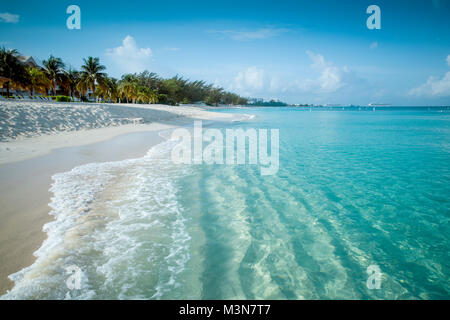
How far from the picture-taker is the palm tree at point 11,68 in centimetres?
3170

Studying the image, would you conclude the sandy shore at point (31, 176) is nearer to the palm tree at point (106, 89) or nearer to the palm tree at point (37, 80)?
the palm tree at point (37, 80)

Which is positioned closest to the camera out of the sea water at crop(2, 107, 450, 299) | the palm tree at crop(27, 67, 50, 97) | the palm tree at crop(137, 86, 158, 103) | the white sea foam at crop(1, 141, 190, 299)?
the white sea foam at crop(1, 141, 190, 299)

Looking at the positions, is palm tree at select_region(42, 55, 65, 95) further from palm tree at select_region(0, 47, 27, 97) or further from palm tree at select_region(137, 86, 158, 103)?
palm tree at select_region(137, 86, 158, 103)

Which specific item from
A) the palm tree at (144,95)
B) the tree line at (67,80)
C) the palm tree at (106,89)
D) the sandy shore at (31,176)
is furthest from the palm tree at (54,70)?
the sandy shore at (31,176)

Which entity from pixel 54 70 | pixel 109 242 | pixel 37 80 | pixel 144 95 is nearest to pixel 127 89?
pixel 144 95

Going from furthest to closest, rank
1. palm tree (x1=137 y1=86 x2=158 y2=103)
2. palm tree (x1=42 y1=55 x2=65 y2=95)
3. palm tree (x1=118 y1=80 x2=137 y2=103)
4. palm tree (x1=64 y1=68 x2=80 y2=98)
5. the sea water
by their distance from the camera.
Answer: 1. palm tree (x1=137 y1=86 x2=158 y2=103)
2. palm tree (x1=118 y1=80 x2=137 y2=103)
3. palm tree (x1=64 y1=68 x2=80 y2=98)
4. palm tree (x1=42 y1=55 x2=65 y2=95)
5. the sea water

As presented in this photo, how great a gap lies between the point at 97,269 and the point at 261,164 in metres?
7.42

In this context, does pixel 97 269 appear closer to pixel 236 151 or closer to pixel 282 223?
pixel 282 223

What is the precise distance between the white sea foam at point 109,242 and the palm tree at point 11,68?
37.9 metres

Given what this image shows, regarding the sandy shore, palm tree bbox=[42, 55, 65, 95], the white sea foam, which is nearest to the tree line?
palm tree bbox=[42, 55, 65, 95]

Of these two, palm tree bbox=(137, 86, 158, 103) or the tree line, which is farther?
palm tree bbox=(137, 86, 158, 103)

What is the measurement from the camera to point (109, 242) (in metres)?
3.84

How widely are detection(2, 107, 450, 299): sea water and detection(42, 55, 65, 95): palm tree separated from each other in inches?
1939

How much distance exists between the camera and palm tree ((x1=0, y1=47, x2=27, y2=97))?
31.7m
